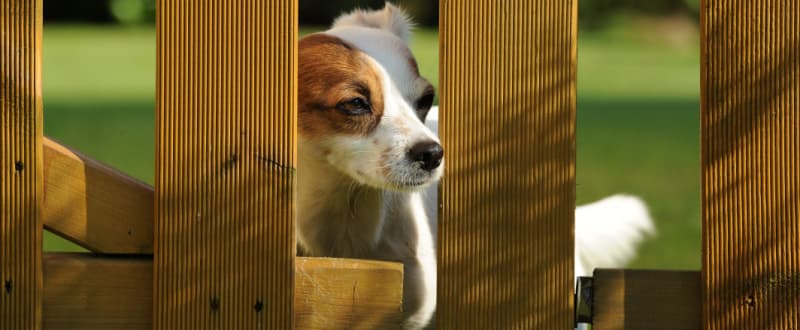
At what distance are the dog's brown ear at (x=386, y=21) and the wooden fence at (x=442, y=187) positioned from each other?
1304mm

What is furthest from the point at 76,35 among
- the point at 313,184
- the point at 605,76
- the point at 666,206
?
the point at 313,184

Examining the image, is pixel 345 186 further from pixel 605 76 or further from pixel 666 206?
pixel 605 76

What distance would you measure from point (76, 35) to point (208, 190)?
1821 centimetres

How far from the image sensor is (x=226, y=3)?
7.50 feet

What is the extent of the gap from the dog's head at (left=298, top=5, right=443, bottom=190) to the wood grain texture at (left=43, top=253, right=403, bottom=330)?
0.59 m

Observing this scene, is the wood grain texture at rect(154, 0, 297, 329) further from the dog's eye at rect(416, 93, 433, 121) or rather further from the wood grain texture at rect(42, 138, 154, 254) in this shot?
the dog's eye at rect(416, 93, 433, 121)

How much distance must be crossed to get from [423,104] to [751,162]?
1182mm

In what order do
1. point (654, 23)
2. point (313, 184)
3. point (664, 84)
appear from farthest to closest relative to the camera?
point (654, 23), point (664, 84), point (313, 184)

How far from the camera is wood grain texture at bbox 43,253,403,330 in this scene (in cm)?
236

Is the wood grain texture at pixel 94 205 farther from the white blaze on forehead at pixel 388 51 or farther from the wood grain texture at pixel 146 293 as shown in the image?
the white blaze on forehead at pixel 388 51

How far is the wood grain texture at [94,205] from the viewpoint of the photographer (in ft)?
7.70

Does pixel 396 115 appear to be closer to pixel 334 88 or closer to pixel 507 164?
pixel 334 88

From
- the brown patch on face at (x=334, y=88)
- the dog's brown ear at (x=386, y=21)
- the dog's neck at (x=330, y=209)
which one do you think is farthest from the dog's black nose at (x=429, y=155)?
the dog's brown ear at (x=386, y=21)

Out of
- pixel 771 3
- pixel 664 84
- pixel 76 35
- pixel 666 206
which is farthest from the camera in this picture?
pixel 76 35
